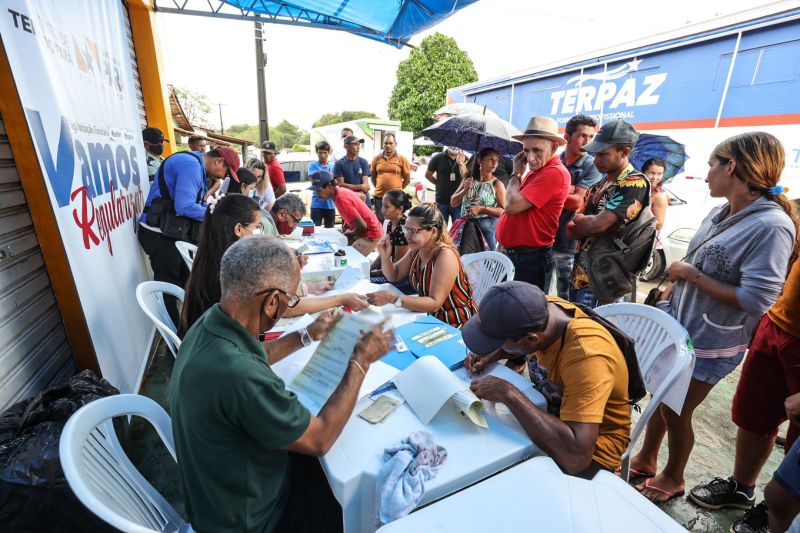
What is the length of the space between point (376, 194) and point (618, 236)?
14.4ft

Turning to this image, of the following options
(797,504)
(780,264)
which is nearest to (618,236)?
(780,264)

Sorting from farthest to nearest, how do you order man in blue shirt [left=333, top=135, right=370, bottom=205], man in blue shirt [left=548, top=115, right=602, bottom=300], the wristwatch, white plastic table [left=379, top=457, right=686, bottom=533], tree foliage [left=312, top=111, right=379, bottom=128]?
1. tree foliage [left=312, top=111, right=379, bottom=128]
2. man in blue shirt [left=333, top=135, right=370, bottom=205]
3. man in blue shirt [left=548, top=115, right=602, bottom=300]
4. the wristwatch
5. white plastic table [left=379, top=457, right=686, bottom=533]

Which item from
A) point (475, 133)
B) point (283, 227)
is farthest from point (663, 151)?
point (283, 227)

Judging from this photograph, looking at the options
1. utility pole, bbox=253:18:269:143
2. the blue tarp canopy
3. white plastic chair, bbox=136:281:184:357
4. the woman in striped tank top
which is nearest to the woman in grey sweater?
the woman in striped tank top

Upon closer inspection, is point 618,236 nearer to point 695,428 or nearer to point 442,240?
point 442,240

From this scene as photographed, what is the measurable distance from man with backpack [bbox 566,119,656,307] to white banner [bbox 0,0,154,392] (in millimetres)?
3235

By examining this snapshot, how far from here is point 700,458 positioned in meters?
2.35

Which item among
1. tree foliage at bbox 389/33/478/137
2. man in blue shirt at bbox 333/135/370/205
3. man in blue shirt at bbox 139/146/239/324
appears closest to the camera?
man in blue shirt at bbox 139/146/239/324

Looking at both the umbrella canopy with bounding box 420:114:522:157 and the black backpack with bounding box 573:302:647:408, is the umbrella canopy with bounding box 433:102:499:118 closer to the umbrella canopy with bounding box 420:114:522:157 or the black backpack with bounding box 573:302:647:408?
the umbrella canopy with bounding box 420:114:522:157

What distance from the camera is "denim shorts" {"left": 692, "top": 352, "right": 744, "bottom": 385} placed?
1845 mm

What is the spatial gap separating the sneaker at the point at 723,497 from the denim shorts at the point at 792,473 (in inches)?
30.7

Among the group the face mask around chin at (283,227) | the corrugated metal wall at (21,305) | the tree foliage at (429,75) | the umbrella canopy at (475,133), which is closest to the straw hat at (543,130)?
the umbrella canopy at (475,133)

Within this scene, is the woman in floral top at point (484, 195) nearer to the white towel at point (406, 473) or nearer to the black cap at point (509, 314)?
the black cap at point (509, 314)

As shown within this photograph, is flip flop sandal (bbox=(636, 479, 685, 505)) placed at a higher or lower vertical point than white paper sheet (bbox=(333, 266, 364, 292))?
lower
